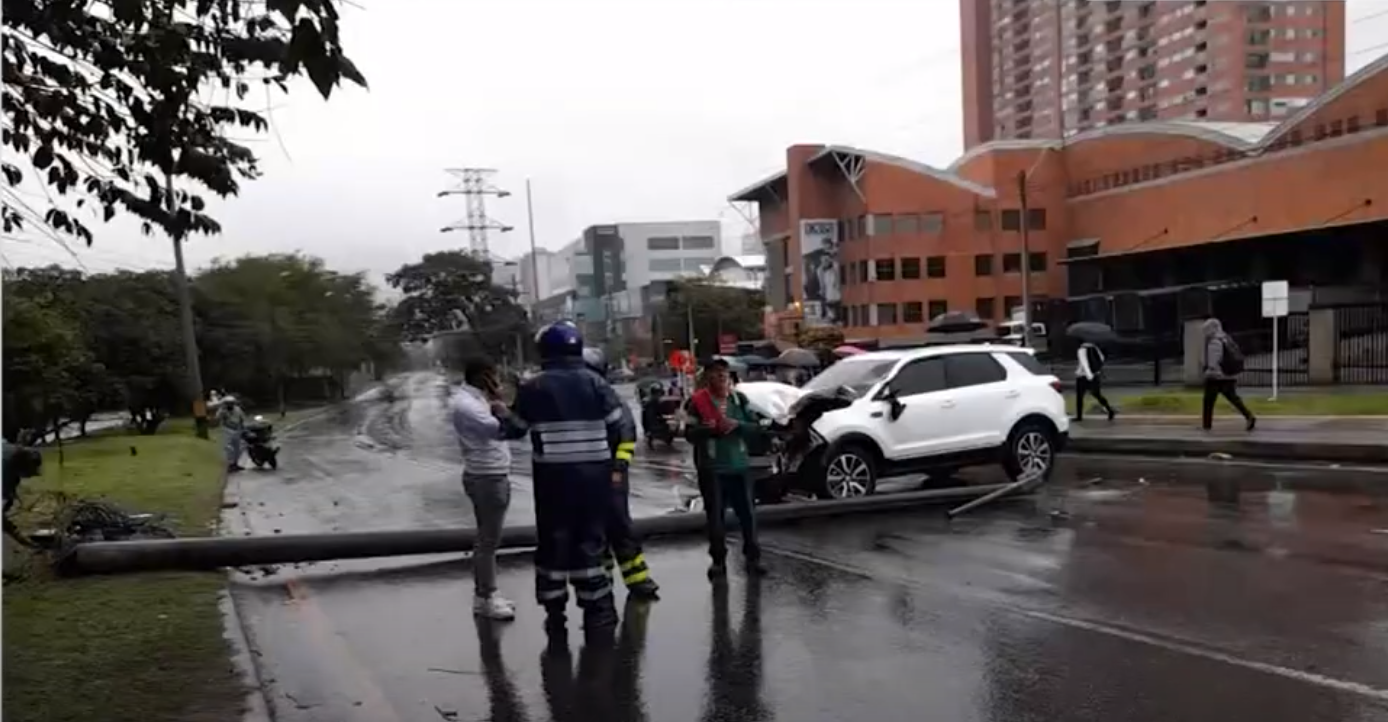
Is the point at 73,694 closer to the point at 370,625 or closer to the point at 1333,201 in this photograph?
the point at 370,625

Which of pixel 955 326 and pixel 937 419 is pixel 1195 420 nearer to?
pixel 937 419

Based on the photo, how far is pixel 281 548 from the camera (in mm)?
9086

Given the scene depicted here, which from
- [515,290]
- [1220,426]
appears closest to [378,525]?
[1220,426]

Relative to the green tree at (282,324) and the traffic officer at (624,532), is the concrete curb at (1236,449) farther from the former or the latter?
the green tree at (282,324)

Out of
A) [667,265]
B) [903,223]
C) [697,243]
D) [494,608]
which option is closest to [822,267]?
[903,223]

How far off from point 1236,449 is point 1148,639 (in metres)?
10.5

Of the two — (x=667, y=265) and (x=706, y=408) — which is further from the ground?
(x=667, y=265)

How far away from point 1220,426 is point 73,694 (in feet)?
55.9

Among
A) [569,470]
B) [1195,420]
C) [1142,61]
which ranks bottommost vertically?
[1195,420]

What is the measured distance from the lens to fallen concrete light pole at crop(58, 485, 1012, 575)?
858 centimetres

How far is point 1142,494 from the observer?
12.1 metres

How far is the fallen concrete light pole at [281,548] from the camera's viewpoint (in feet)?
28.1

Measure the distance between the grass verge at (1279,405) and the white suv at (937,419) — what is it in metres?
8.21

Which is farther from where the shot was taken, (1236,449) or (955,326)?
(955,326)
